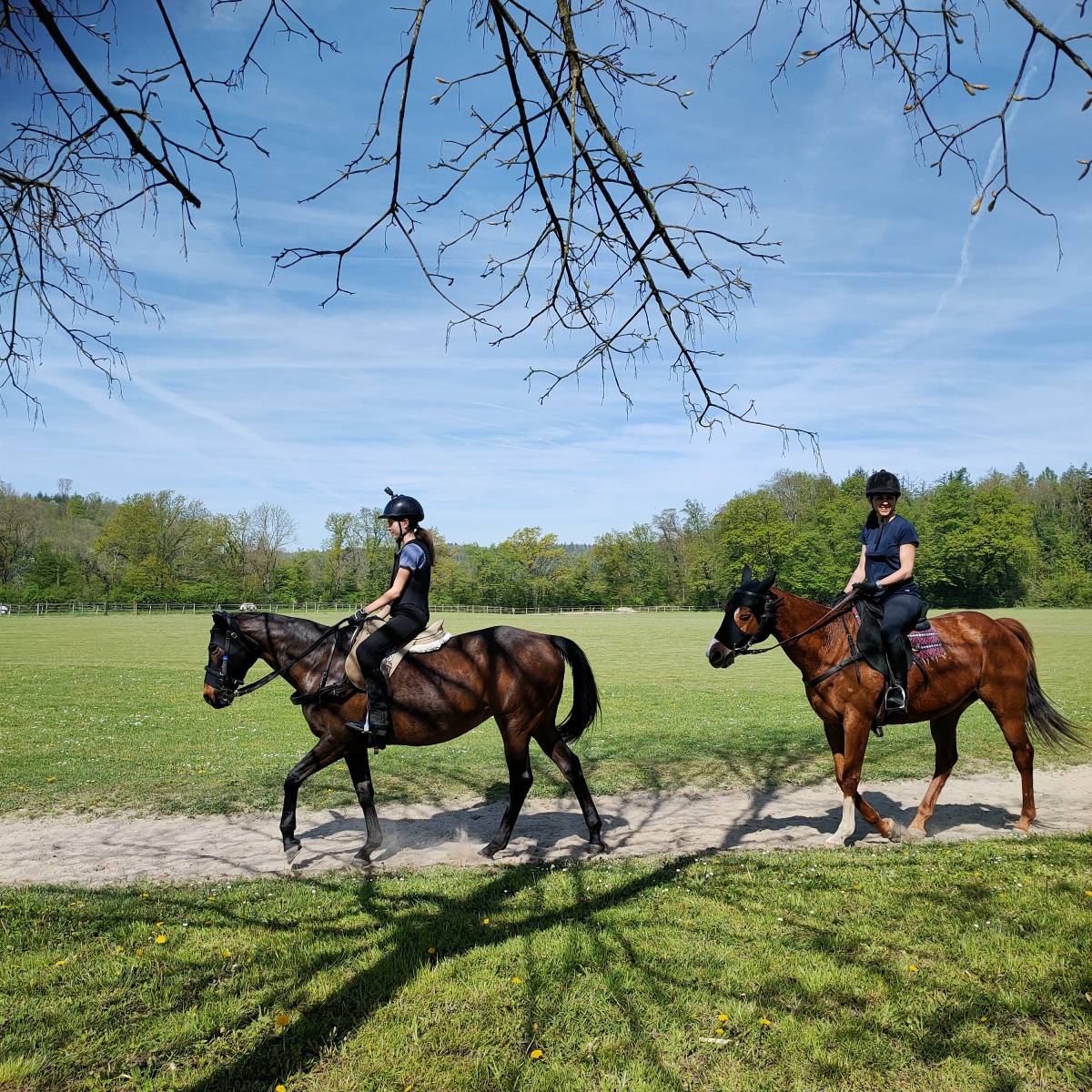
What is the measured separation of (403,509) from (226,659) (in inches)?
91.9

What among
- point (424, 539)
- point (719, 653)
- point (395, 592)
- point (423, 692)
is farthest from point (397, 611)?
point (719, 653)

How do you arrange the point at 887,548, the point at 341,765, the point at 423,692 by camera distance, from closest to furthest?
the point at 423,692 < the point at 887,548 < the point at 341,765

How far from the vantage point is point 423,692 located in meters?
7.57

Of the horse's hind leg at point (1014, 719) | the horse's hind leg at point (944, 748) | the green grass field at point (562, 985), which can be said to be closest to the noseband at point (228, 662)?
the green grass field at point (562, 985)

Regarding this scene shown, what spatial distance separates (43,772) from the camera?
35.7 feet

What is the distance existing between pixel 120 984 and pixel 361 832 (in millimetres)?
4168

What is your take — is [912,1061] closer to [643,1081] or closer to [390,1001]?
[643,1081]

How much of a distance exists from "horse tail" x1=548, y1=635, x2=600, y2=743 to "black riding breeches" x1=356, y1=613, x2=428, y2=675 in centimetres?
146

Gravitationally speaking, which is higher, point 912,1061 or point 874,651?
point 874,651

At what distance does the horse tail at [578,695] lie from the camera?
7992 millimetres

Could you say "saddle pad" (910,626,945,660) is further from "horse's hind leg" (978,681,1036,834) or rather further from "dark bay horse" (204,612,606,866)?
"dark bay horse" (204,612,606,866)

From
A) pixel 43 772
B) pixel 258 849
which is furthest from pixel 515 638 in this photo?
pixel 43 772

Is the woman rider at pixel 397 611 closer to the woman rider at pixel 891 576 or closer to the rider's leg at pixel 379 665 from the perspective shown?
the rider's leg at pixel 379 665

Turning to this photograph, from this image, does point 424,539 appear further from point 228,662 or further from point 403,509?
point 228,662
